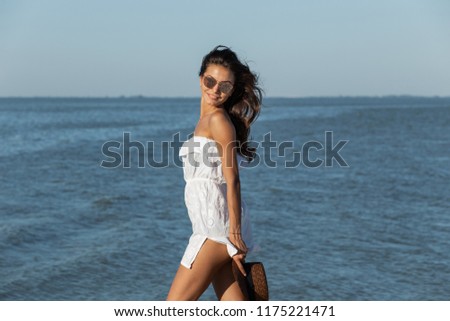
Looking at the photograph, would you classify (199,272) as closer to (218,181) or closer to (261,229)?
(218,181)

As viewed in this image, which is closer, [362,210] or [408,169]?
[362,210]

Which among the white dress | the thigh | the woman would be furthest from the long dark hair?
the thigh

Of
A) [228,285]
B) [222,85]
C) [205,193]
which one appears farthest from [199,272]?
[222,85]

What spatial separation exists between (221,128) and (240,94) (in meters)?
0.35

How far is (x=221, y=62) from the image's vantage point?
3951mm

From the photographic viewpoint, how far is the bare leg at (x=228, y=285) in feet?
12.9

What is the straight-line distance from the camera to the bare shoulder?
3729 mm

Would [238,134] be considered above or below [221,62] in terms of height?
below

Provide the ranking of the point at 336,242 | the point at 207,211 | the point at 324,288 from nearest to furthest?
the point at 207,211
the point at 324,288
the point at 336,242

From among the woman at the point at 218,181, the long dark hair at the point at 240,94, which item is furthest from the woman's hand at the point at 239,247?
the long dark hair at the point at 240,94

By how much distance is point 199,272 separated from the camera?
3840mm

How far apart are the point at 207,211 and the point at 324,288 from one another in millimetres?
5940
